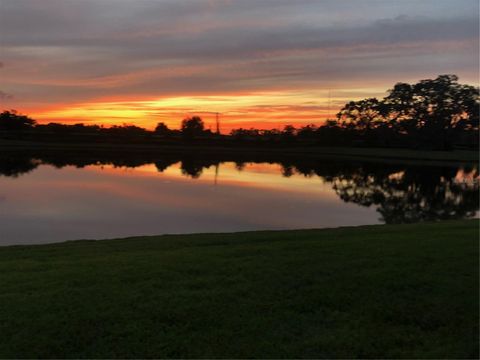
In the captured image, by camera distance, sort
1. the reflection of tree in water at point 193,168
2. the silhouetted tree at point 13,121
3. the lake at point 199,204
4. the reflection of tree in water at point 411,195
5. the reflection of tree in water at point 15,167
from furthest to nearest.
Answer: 1. the silhouetted tree at point 13,121
2. the reflection of tree in water at point 193,168
3. the reflection of tree in water at point 15,167
4. the reflection of tree in water at point 411,195
5. the lake at point 199,204

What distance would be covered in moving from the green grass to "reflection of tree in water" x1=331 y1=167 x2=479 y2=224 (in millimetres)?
10384

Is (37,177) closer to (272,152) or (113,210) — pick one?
(113,210)

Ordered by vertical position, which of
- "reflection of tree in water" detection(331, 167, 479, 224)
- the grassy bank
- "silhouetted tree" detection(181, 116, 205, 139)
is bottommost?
"reflection of tree in water" detection(331, 167, 479, 224)

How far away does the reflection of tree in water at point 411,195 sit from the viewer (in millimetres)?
17734

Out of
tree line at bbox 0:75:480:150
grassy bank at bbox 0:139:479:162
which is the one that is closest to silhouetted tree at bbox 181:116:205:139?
tree line at bbox 0:75:480:150

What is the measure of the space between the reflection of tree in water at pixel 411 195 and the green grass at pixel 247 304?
10384mm

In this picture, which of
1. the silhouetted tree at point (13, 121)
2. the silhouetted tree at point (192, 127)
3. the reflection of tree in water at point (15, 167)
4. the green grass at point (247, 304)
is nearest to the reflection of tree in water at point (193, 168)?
the reflection of tree in water at point (15, 167)

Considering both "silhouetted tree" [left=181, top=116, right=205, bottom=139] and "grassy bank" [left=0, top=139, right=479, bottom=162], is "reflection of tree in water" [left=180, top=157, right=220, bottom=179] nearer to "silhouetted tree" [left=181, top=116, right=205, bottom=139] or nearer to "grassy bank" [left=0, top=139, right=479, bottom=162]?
"grassy bank" [left=0, top=139, right=479, bottom=162]

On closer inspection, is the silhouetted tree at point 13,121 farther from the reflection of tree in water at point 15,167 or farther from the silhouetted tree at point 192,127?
the reflection of tree in water at point 15,167

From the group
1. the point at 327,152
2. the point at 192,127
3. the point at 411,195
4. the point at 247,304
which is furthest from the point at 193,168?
the point at 192,127

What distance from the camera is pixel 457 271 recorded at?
230 inches

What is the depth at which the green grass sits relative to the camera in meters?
Result: 4.09

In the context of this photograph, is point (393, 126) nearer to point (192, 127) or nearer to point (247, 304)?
point (192, 127)

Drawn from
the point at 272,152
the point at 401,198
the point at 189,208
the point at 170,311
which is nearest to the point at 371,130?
the point at 272,152
